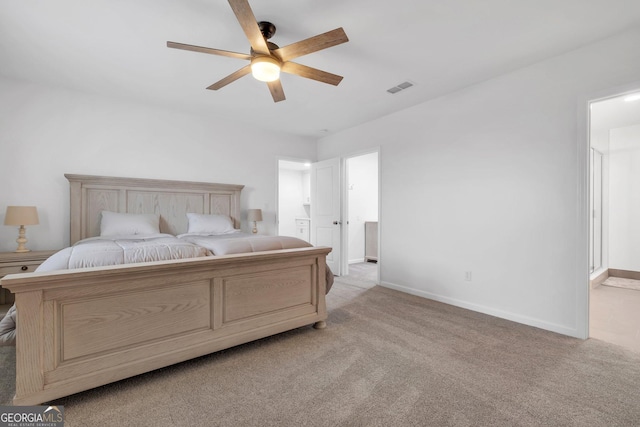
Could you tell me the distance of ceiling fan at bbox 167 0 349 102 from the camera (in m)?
1.70

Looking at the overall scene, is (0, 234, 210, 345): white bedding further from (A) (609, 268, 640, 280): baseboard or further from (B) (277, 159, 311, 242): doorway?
(A) (609, 268, 640, 280): baseboard

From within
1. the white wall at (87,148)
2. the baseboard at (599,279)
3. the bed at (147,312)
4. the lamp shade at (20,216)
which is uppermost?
the white wall at (87,148)

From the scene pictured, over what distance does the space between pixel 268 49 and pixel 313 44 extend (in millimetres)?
342

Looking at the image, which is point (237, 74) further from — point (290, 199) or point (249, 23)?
point (290, 199)

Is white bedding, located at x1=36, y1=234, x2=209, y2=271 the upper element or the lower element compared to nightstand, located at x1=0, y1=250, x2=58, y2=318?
upper

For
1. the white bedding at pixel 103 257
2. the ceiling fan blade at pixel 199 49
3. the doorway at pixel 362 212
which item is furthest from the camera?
the doorway at pixel 362 212

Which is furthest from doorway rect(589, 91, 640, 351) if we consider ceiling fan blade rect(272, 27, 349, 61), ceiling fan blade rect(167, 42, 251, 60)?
ceiling fan blade rect(167, 42, 251, 60)

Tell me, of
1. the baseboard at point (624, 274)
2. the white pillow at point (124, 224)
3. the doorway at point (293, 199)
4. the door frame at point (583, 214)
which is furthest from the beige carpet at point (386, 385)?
the doorway at point (293, 199)

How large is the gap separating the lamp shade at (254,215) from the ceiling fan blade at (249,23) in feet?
8.92

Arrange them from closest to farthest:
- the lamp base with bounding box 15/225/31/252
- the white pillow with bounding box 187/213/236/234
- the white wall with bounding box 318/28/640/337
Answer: the white wall with bounding box 318/28/640/337, the lamp base with bounding box 15/225/31/252, the white pillow with bounding box 187/213/236/234

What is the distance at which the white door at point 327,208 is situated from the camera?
486 cm

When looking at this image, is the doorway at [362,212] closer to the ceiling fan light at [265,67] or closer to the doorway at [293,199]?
the doorway at [293,199]

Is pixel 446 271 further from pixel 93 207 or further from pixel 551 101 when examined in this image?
pixel 93 207

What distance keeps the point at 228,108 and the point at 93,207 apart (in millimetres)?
2059
